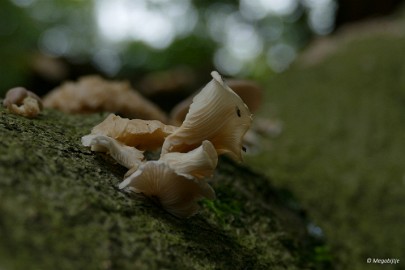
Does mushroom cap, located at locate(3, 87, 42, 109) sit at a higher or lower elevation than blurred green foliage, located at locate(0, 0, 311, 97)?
lower

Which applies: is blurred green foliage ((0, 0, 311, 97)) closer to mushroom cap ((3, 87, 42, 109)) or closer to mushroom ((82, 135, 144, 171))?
mushroom cap ((3, 87, 42, 109))

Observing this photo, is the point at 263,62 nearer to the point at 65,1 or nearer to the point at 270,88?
the point at 65,1

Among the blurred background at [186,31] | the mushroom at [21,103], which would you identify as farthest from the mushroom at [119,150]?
the blurred background at [186,31]

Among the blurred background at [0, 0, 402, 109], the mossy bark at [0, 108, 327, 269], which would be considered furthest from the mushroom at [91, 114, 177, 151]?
the blurred background at [0, 0, 402, 109]

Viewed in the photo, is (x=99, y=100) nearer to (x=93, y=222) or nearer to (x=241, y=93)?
(x=241, y=93)

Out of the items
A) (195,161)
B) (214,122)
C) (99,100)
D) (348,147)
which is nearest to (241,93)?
(99,100)
